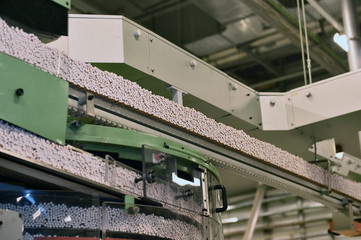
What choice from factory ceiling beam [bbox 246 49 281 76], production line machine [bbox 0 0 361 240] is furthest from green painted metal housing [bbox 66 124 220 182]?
factory ceiling beam [bbox 246 49 281 76]

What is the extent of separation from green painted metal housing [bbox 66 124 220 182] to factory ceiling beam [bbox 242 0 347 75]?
291 cm

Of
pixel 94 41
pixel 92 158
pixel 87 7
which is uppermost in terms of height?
pixel 87 7

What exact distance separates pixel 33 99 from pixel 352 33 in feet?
11.9

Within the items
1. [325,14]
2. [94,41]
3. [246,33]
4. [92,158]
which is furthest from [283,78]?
[92,158]

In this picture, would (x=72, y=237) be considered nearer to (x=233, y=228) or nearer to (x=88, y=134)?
(x=88, y=134)

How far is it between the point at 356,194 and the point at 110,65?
2.39m

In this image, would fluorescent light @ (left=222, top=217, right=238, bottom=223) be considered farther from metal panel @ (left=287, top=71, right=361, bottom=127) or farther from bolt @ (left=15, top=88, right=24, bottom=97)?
bolt @ (left=15, top=88, right=24, bottom=97)

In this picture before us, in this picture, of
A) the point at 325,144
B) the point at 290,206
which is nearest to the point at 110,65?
the point at 325,144

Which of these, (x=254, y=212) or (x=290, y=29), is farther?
(x=254, y=212)

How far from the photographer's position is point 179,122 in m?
2.72

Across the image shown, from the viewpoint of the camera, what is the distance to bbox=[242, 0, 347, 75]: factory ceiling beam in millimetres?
A: 5375

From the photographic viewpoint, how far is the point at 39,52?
→ 6.88ft

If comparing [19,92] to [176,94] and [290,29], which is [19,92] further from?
[290,29]

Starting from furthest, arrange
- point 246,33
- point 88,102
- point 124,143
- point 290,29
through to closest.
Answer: point 246,33 → point 290,29 → point 124,143 → point 88,102
